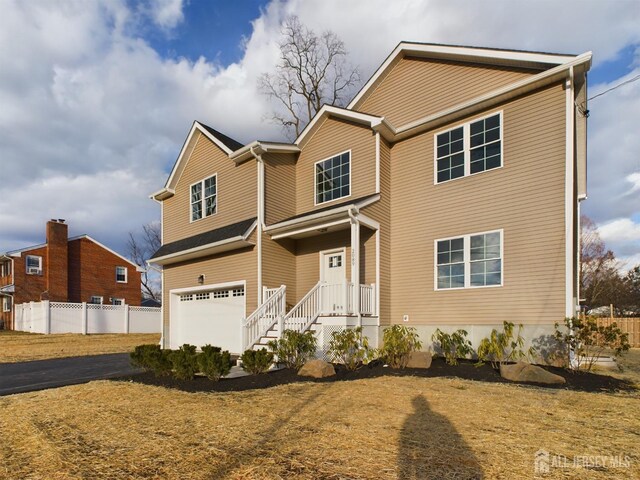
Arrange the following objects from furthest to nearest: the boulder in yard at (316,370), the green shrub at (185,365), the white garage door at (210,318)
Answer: the white garage door at (210,318), the boulder in yard at (316,370), the green shrub at (185,365)

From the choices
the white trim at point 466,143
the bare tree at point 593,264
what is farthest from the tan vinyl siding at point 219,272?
the bare tree at point 593,264

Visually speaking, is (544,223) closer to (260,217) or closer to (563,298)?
(563,298)

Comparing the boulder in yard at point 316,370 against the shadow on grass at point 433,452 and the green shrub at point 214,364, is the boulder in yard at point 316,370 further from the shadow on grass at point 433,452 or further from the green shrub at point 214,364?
the shadow on grass at point 433,452

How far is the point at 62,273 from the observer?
93.2 ft

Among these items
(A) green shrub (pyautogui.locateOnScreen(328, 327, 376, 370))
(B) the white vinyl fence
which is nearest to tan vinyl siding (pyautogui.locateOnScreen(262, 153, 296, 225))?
(A) green shrub (pyautogui.locateOnScreen(328, 327, 376, 370))

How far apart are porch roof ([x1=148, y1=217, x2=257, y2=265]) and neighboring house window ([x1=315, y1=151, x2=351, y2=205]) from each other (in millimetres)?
2401

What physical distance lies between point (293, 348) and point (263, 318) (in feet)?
6.84

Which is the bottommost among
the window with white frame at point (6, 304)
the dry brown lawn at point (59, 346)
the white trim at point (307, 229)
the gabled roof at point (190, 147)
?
the dry brown lawn at point (59, 346)

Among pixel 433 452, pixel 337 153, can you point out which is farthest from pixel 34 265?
pixel 433 452

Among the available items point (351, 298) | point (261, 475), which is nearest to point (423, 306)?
point (351, 298)

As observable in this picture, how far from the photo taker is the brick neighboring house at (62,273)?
27.5 m

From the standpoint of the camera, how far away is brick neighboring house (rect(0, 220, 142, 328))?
90.3 ft

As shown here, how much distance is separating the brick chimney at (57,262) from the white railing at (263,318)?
23693 mm

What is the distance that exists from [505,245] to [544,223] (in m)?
0.99
